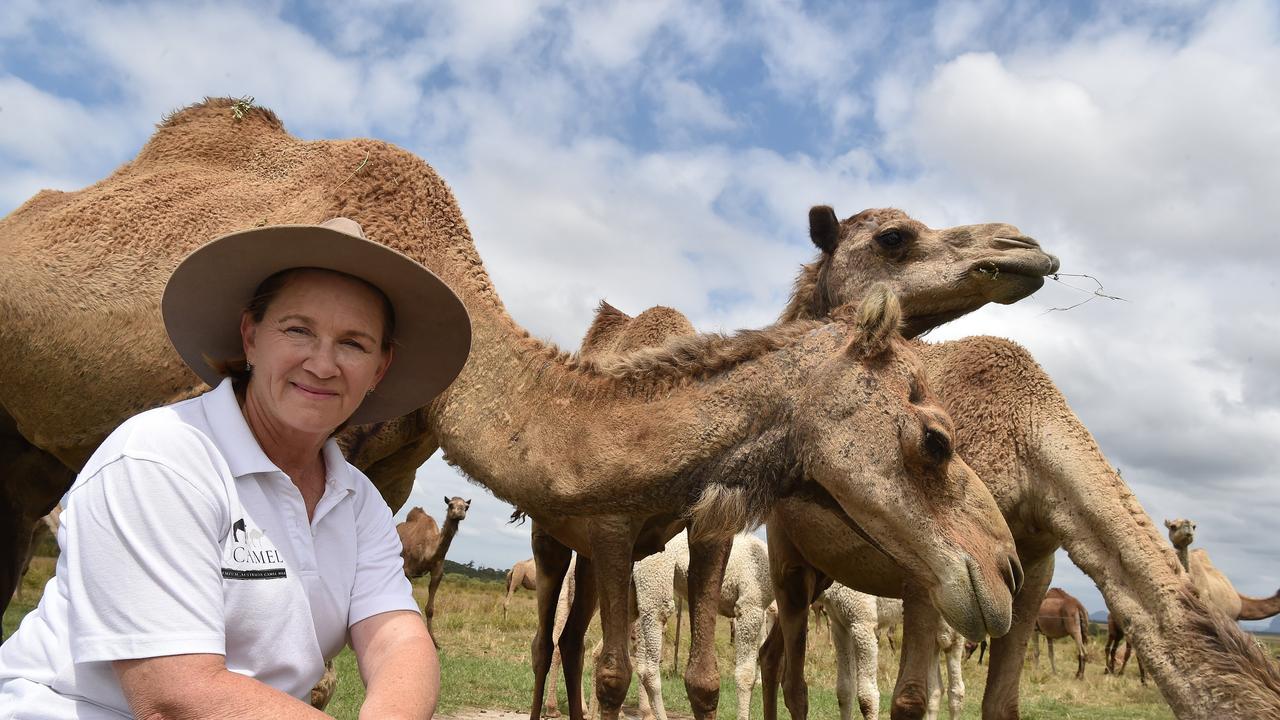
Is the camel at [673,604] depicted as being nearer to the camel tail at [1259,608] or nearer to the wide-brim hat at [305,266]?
the wide-brim hat at [305,266]

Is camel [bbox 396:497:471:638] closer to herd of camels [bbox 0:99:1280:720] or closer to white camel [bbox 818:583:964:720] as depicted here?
white camel [bbox 818:583:964:720]

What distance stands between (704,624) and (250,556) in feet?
13.0

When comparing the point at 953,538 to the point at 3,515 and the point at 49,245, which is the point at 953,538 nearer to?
the point at 49,245

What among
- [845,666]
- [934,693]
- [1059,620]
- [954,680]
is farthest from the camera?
[1059,620]

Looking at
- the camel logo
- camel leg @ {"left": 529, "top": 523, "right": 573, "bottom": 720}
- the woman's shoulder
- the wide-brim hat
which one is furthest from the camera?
camel leg @ {"left": 529, "top": 523, "right": 573, "bottom": 720}

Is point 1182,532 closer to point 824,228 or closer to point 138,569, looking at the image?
point 824,228

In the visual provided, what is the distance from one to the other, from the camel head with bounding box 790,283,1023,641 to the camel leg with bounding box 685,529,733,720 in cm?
175

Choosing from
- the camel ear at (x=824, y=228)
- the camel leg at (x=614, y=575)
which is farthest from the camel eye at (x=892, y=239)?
the camel leg at (x=614, y=575)

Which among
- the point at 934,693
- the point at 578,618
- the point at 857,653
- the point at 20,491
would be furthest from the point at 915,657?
the point at 20,491

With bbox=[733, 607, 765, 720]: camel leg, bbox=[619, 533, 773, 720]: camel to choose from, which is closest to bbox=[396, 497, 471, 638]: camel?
bbox=[619, 533, 773, 720]: camel

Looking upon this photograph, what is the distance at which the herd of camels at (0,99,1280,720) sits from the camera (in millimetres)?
3527

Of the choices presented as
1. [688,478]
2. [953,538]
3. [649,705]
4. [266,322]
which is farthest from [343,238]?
[649,705]

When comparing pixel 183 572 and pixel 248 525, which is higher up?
pixel 248 525

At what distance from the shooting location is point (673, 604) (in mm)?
10891
